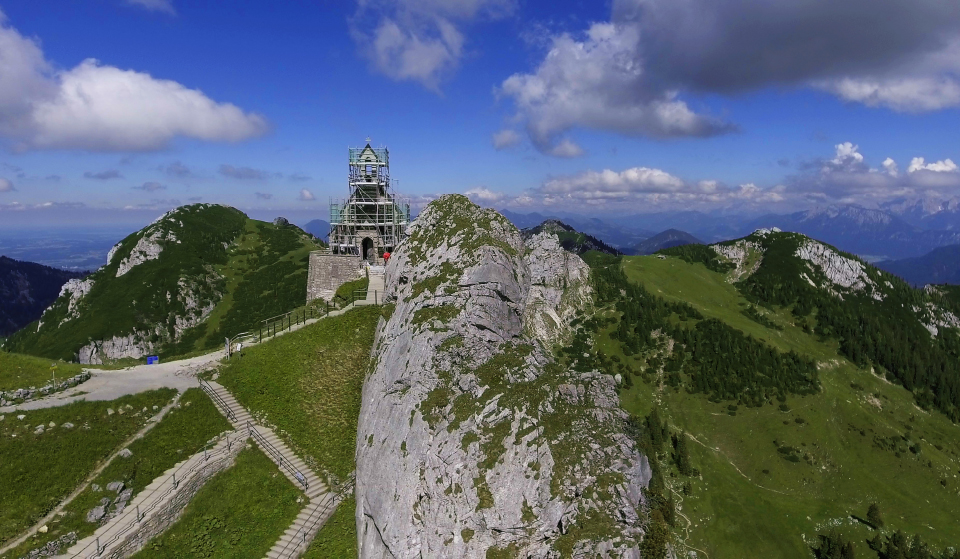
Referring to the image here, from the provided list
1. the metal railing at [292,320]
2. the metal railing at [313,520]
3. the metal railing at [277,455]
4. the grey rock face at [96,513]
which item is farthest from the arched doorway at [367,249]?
the grey rock face at [96,513]

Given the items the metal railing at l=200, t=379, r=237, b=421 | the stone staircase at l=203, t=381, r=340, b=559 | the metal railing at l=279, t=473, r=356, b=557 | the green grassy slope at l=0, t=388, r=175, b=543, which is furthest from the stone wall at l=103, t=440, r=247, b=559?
the metal railing at l=279, t=473, r=356, b=557

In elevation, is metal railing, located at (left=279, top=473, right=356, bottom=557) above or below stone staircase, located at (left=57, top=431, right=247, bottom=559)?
below

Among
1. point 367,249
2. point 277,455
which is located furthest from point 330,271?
point 277,455

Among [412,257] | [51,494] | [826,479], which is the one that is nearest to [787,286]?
[826,479]

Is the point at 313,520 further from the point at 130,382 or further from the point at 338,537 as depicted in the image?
the point at 130,382

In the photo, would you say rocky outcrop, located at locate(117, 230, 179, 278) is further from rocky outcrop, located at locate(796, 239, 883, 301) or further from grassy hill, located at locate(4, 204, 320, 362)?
rocky outcrop, located at locate(796, 239, 883, 301)

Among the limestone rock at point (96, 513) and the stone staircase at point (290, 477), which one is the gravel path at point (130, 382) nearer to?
the stone staircase at point (290, 477)
